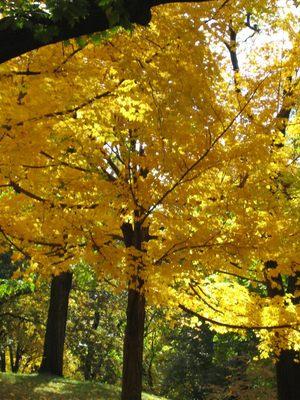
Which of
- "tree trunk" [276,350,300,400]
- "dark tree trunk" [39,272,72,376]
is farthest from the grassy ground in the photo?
"tree trunk" [276,350,300,400]

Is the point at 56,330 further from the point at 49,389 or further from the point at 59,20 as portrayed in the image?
the point at 59,20

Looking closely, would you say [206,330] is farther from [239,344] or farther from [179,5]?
[179,5]

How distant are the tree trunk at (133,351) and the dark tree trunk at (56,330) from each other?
694 centimetres

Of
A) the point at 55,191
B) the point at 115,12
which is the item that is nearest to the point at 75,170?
the point at 55,191

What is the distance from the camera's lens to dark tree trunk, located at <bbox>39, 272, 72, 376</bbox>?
1399cm

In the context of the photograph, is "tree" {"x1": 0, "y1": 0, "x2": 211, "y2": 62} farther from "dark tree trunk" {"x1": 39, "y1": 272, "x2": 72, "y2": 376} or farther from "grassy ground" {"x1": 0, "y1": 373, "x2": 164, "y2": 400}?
"dark tree trunk" {"x1": 39, "y1": 272, "x2": 72, "y2": 376}

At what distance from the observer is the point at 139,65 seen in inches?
186

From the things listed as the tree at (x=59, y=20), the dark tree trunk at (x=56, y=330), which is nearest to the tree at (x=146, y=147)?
the tree at (x=59, y=20)

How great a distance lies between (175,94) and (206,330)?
20.7 m

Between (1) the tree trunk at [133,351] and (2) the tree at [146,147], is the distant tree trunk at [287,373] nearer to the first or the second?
(1) the tree trunk at [133,351]

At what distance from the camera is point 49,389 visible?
11703 millimetres

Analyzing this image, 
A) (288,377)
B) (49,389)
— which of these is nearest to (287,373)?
(288,377)

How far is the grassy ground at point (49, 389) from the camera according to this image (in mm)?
10758

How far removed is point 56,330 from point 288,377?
7377mm
